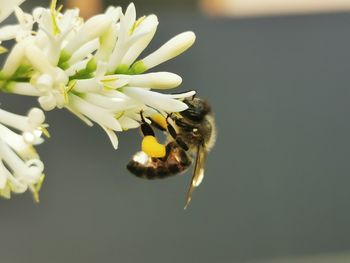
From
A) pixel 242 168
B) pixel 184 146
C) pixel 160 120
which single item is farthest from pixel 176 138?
pixel 242 168

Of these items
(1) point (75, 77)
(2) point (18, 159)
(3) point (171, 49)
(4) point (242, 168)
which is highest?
(4) point (242, 168)

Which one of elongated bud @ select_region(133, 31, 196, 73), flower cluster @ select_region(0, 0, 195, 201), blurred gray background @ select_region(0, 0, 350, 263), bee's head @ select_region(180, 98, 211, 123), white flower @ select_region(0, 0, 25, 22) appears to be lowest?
flower cluster @ select_region(0, 0, 195, 201)

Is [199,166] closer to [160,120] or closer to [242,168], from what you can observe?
[160,120]

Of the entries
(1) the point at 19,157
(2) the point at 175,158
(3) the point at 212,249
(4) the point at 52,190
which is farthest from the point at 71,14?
(3) the point at 212,249

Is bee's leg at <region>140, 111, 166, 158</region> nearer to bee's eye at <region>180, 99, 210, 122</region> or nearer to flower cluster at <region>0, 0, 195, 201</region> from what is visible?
flower cluster at <region>0, 0, 195, 201</region>

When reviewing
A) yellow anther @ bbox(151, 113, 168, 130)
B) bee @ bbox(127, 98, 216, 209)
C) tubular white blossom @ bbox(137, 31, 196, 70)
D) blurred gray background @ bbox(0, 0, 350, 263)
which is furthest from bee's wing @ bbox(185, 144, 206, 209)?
blurred gray background @ bbox(0, 0, 350, 263)

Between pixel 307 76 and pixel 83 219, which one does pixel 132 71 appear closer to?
pixel 83 219
